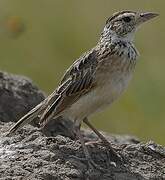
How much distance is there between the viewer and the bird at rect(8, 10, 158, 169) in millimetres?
9359

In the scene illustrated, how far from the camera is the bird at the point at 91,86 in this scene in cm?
936

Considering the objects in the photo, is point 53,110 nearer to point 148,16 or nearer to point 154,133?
point 148,16

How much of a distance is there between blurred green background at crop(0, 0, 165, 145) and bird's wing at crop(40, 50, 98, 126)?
4.82m

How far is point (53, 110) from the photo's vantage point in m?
9.45

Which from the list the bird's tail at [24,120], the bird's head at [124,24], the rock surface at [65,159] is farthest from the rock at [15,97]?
the bird's head at [124,24]

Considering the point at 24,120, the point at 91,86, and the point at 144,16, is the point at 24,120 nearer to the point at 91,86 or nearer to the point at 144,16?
the point at 91,86

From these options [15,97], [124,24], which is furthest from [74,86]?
[15,97]

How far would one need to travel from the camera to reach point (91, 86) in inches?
372

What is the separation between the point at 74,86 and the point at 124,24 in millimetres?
864

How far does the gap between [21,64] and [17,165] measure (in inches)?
363

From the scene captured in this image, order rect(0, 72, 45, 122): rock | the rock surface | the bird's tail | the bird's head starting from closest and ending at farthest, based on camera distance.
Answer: the rock surface < the bird's tail < the bird's head < rect(0, 72, 45, 122): rock

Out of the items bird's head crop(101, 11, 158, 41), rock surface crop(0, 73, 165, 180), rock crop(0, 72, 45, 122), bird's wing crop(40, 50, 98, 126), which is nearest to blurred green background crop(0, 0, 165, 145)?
rock crop(0, 72, 45, 122)

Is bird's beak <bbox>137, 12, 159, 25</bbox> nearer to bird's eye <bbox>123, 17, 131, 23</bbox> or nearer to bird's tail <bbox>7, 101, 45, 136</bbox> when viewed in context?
bird's eye <bbox>123, 17, 131, 23</bbox>

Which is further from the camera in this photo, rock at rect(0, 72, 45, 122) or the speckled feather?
rock at rect(0, 72, 45, 122)
